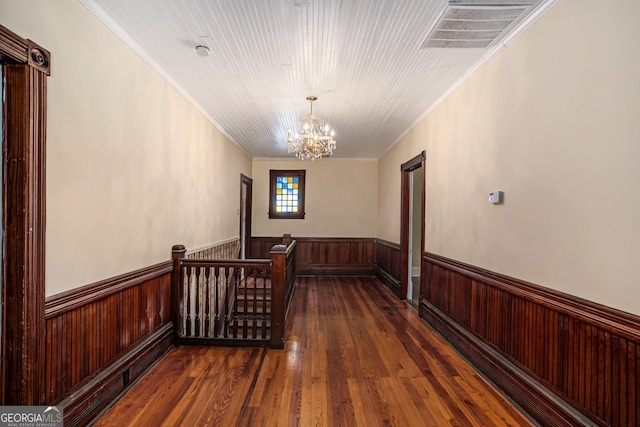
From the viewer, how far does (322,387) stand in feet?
8.26

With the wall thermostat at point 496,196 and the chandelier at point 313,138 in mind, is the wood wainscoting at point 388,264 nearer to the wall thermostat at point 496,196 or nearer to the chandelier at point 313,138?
the chandelier at point 313,138

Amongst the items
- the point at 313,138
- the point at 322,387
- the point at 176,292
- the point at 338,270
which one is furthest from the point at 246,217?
the point at 322,387

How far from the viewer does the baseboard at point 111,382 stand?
1.98m

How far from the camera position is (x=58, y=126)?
186 centimetres

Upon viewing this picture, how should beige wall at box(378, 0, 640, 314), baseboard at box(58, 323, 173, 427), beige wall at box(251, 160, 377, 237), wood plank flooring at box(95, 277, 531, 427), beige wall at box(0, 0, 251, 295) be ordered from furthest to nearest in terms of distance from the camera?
beige wall at box(251, 160, 377, 237), wood plank flooring at box(95, 277, 531, 427), baseboard at box(58, 323, 173, 427), beige wall at box(0, 0, 251, 295), beige wall at box(378, 0, 640, 314)

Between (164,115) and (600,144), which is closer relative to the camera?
(600,144)

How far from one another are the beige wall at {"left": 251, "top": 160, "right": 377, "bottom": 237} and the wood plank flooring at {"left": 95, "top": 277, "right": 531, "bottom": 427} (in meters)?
3.95

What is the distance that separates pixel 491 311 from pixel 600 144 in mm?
1607

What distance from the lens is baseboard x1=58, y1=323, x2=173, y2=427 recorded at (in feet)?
6.51

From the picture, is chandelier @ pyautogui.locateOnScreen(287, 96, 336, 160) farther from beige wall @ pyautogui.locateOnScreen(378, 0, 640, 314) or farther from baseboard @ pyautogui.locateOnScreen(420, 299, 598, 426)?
baseboard @ pyautogui.locateOnScreen(420, 299, 598, 426)

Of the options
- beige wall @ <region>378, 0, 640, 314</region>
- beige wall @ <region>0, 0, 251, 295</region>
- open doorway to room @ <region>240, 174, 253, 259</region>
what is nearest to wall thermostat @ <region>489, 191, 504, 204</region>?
beige wall @ <region>378, 0, 640, 314</region>

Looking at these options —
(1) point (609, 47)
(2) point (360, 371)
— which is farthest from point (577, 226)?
(2) point (360, 371)

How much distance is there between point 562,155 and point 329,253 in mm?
5911

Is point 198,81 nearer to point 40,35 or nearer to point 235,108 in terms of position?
point 235,108
